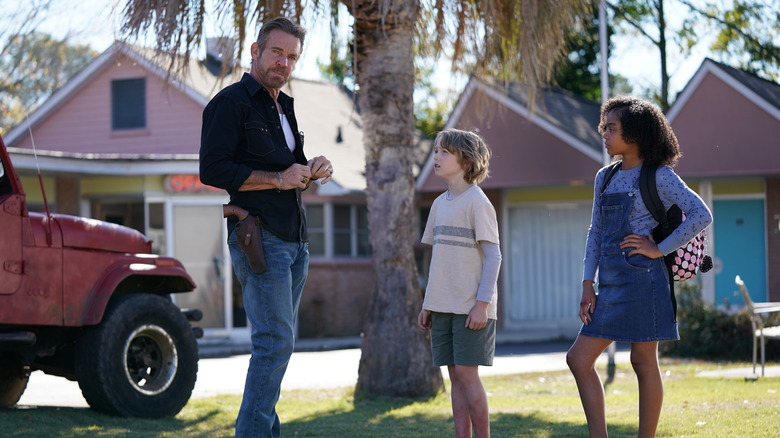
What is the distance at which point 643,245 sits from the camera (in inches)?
218

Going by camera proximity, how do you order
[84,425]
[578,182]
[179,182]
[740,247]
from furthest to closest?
[578,182], [740,247], [179,182], [84,425]

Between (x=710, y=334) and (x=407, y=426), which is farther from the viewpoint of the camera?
(x=710, y=334)

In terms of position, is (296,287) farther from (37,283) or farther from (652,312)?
(37,283)

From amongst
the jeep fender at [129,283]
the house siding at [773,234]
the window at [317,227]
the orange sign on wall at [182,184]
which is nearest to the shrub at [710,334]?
the house siding at [773,234]

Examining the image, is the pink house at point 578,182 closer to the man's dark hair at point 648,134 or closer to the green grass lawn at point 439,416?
the green grass lawn at point 439,416

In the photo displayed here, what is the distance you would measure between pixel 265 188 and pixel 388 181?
521 cm

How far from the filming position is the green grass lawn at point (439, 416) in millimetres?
7570

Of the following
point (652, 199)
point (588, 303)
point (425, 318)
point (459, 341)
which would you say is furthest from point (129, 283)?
point (652, 199)

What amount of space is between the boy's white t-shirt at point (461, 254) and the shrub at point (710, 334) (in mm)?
9631

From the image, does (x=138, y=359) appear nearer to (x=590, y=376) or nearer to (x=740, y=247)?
(x=590, y=376)

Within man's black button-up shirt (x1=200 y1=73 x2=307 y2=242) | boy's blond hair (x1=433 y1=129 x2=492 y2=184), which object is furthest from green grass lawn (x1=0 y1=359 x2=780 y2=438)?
man's black button-up shirt (x1=200 y1=73 x2=307 y2=242)

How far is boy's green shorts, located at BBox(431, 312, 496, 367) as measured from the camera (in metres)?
5.79

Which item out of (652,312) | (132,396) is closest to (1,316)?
(132,396)

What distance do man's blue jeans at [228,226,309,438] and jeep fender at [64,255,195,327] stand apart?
335 cm
